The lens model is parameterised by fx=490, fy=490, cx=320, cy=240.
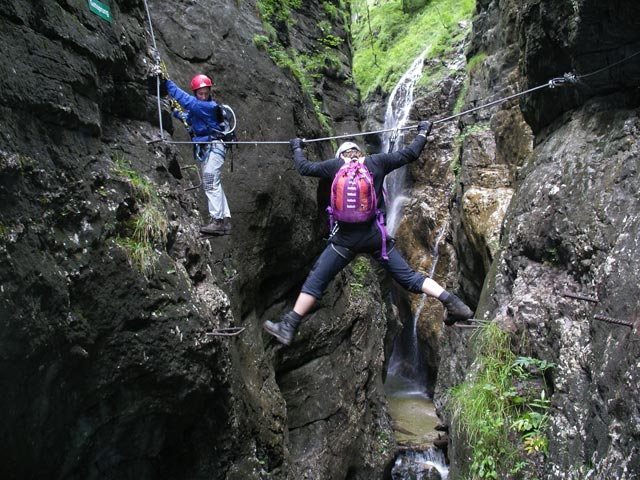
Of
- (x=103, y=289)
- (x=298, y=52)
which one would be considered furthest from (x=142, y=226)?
(x=298, y=52)

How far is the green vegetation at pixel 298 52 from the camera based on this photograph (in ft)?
29.4

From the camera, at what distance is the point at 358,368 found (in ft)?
33.2

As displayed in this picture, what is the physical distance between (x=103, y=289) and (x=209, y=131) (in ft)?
8.39

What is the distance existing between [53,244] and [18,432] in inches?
51.8

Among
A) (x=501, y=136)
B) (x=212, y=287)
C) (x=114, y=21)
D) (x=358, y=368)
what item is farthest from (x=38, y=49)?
(x=501, y=136)

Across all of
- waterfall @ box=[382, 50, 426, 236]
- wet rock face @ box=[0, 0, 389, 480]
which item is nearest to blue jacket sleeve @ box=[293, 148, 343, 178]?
wet rock face @ box=[0, 0, 389, 480]

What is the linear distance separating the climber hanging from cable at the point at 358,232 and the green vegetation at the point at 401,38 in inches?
620

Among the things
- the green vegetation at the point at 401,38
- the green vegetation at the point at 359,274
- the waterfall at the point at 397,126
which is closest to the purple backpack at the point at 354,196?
the green vegetation at the point at 359,274

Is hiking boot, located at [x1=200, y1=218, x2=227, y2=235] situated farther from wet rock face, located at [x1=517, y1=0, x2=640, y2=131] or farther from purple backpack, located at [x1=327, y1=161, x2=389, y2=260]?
wet rock face, located at [x1=517, y1=0, x2=640, y2=131]

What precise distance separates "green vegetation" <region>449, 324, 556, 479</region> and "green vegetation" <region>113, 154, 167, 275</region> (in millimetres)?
3560

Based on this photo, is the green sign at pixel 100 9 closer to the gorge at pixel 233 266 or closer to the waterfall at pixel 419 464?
the gorge at pixel 233 266

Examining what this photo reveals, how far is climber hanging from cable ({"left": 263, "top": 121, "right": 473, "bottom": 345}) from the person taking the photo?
4977 mm

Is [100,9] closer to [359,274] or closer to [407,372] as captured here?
[359,274]

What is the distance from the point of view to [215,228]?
5699mm
